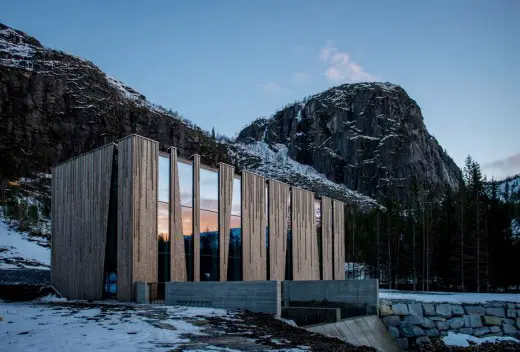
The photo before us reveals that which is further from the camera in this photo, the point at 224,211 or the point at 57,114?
→ the point at 57,114

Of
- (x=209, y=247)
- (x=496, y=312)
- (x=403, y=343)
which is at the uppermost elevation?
(x=209, y=247)

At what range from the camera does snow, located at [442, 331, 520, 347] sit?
16.8 metres

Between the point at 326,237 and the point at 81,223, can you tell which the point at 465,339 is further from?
the point at 81,223

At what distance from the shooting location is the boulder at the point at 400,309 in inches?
666

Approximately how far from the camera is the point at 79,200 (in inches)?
766

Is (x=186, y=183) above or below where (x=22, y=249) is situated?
above

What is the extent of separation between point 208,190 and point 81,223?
5.34 metres

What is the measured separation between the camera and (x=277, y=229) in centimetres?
2388

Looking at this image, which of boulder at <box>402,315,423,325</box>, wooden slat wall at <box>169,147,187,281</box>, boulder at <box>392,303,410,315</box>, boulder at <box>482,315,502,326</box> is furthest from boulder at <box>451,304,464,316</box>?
wooden slat wall at <box>169,147,187,281</box>

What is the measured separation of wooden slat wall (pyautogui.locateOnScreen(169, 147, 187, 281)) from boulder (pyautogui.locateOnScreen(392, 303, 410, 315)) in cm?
798

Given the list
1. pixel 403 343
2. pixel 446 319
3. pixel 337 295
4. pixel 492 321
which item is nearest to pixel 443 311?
pixel 446 319

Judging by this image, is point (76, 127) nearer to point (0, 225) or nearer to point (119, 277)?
point (0, 225)

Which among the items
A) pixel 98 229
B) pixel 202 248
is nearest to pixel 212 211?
pixel 202 248

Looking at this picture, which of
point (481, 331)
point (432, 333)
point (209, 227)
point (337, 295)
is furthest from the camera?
point (209, 227)
